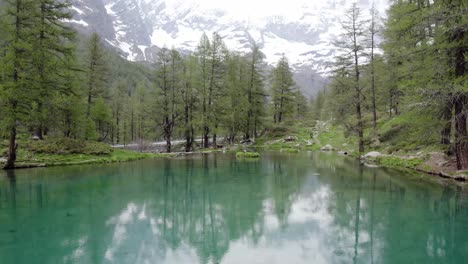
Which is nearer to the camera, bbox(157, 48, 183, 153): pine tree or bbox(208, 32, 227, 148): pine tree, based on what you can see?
bbox(157, 48, 183, 153): pine tree

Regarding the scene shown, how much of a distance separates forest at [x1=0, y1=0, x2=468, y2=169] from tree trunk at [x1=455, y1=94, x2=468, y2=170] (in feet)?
0.18

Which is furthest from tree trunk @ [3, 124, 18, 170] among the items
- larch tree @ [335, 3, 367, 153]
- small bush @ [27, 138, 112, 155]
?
larch tree @ [335, 3, 367, 153]

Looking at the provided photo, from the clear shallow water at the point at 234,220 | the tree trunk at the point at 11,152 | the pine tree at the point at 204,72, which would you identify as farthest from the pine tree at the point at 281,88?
the tree trunk at the point at 11,152

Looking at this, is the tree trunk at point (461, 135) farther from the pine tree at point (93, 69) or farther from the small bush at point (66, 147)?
the pine tree at point (93, 69)

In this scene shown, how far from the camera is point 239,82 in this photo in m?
51.2

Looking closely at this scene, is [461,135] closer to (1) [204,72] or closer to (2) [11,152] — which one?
(2) [11,152]

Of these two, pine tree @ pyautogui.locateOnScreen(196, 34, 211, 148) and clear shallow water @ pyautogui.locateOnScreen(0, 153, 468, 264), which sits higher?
pine tree @ pyautogui.locateOnScreen(196, 34, 211, 148)

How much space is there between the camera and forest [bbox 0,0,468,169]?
56.1ft

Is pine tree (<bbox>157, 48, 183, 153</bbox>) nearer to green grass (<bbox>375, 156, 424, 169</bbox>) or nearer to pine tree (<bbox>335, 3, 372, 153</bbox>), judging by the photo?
pine tree (<bbox>335, 3, 372, 153</bbox>)

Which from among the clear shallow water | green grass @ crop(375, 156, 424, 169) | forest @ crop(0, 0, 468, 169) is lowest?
the clear shallow water

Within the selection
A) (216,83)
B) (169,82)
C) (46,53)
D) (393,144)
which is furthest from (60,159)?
(393,144)

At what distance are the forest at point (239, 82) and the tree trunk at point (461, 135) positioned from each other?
0.05 metres

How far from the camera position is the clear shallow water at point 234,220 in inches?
309

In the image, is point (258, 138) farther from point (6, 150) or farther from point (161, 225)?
point (161, 225)
